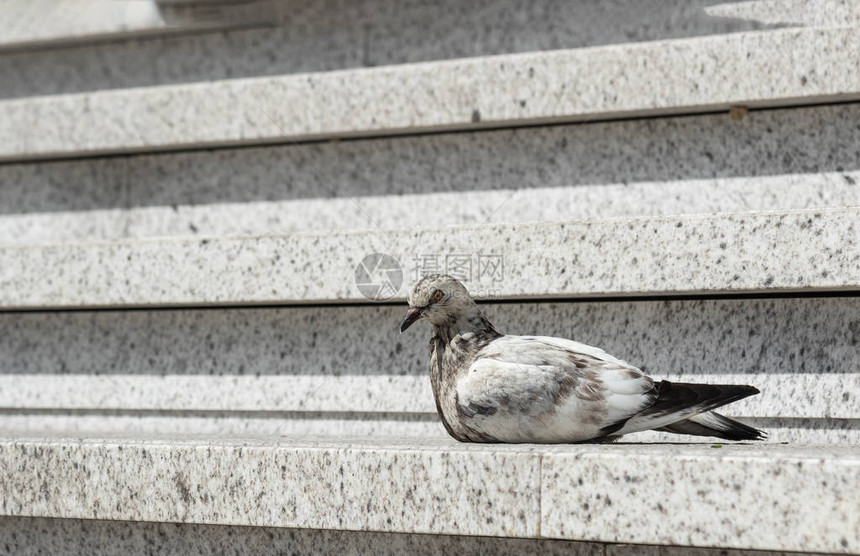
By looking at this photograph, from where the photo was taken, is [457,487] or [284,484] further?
[284,484]

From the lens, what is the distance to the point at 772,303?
Answer: 3191 millimetres

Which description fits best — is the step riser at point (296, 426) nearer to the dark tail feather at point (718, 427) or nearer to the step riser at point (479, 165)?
the dark tail feather at point (718, 427)

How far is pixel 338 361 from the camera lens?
3.64m

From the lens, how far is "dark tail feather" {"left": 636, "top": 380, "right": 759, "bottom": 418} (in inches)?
106

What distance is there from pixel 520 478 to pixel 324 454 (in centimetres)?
60

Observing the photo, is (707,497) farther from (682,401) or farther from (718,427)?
(718,427)

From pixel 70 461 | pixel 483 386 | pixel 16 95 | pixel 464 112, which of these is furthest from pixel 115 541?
pixel 16 95

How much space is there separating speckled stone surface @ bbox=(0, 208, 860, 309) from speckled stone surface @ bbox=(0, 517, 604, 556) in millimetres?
968

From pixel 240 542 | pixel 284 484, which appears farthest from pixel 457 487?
pixel 240 542

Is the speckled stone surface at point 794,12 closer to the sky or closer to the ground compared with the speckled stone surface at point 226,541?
closer to the sky

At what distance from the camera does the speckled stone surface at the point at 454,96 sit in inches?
135

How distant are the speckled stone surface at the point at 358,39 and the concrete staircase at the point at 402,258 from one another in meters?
0.01

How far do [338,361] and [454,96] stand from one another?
4.14 ft

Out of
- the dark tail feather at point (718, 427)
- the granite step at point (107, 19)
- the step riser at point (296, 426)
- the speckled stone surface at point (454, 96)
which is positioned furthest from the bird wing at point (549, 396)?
the granite step at point (107, 19)
